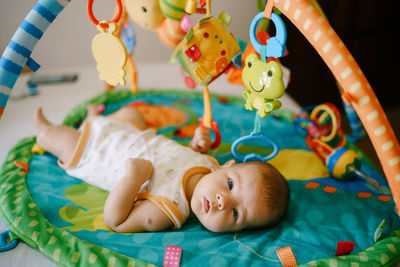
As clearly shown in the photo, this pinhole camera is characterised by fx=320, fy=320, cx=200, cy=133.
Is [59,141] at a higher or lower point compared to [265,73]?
lower

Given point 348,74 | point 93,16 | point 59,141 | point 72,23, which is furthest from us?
point 59,141

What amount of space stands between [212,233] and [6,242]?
0.49m

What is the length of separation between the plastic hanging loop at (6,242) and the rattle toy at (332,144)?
2.98 ft

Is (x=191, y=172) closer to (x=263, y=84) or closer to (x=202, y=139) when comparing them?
(x=202, y=139)

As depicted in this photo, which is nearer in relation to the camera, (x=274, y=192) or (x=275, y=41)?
(x=275, y=41)

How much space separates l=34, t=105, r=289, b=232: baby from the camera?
77 cm

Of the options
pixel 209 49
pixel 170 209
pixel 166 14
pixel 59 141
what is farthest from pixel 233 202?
pixel 59 141

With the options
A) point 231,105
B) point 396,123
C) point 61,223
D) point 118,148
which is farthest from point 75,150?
point 396,123

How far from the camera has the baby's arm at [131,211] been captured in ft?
2.59

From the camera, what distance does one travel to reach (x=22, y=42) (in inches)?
25.3

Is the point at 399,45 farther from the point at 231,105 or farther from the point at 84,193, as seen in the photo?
the point at 84,193

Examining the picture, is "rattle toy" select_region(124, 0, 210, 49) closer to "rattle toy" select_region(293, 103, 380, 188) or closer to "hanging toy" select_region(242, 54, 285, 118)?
"hanging toy" select_region(242, 54, 285, 118)

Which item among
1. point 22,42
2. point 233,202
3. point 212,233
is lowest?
point 212,233

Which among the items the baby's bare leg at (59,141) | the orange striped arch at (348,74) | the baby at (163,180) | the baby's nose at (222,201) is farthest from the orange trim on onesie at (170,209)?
the orange striped arch at (348,74)
